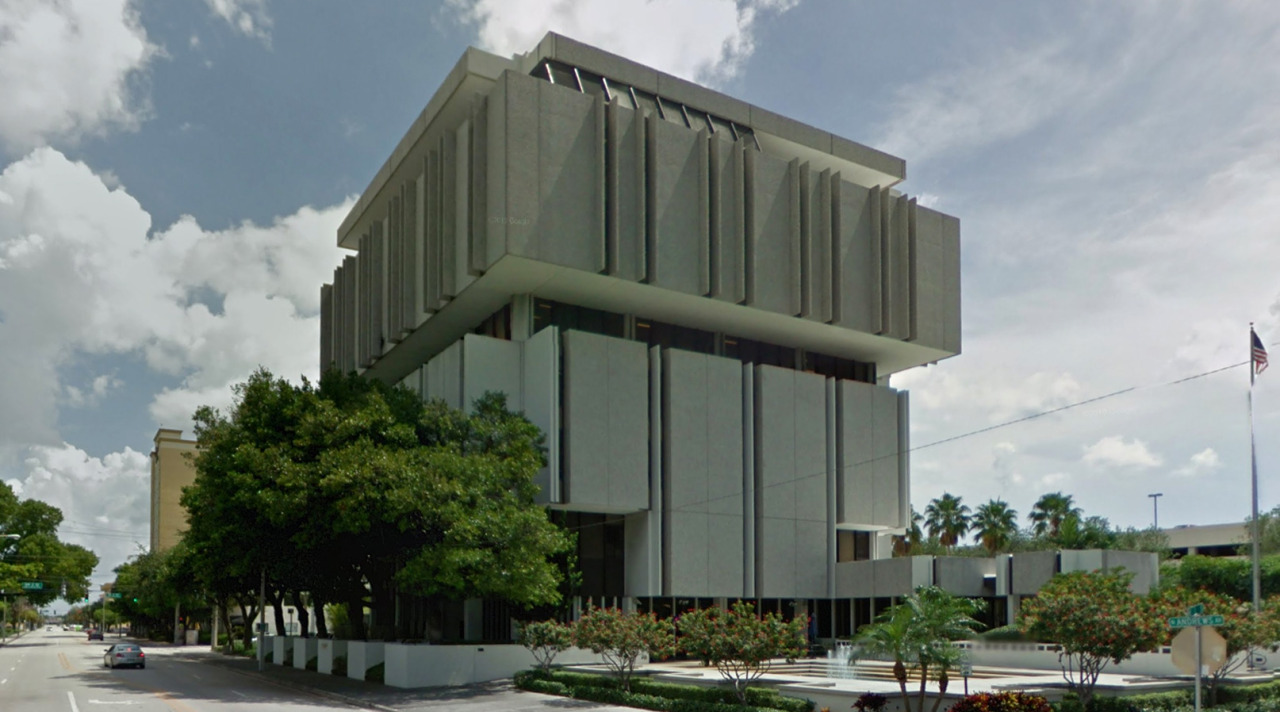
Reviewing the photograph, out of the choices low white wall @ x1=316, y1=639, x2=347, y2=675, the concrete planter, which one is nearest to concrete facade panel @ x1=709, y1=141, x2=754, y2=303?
the concrete planter

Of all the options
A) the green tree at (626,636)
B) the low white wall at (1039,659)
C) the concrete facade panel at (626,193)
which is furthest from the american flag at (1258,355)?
the concrete facade panel at (626,193)

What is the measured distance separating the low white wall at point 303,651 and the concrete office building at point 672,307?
544 inches

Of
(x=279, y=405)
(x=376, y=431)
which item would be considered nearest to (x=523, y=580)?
(x=376, y=431)

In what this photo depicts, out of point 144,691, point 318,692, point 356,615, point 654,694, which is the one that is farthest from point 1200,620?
point 356,615

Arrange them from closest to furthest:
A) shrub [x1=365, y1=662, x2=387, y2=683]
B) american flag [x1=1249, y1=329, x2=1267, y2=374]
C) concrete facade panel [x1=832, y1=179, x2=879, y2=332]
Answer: american flag [x1=1249, y1=329, x2=1267, y2=374]
shrub [x1=365, y1=662, x2=387, y2=683]
concrete facade panel [x1=832, y1=179, x2=879, y2=332]

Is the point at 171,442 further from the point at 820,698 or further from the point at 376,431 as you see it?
the point at 820,698

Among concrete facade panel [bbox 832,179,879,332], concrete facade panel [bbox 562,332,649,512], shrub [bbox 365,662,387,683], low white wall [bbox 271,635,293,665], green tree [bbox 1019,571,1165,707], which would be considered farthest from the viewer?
low white wall [bbox 271,635,293,665]

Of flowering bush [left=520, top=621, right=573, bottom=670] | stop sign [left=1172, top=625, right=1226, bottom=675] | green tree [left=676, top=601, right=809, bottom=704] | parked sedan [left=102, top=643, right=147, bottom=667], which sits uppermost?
stop sign [left=1172, top=625, right=1226, bottom=675]

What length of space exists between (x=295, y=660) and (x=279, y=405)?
16472mm

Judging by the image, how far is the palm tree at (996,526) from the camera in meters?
81.6

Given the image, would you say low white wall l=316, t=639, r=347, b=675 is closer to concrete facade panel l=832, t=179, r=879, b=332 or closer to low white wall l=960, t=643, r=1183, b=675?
low white wall l=960, t=643, r=1183, b=675

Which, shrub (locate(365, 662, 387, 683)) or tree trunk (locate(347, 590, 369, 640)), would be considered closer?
shrub (locate(365, 662, 387, 683))

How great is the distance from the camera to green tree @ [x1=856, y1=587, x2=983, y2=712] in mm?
23203

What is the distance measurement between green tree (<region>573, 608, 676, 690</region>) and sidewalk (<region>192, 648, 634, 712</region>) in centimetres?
163
